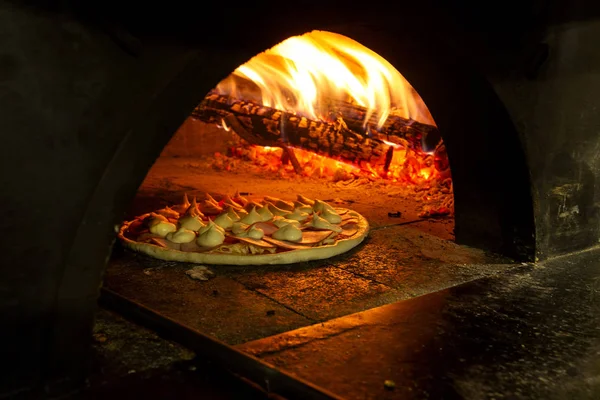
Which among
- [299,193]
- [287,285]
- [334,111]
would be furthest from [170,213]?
[334,111]

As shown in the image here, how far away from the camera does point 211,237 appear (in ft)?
12.8

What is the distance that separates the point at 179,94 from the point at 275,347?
3.82 ft

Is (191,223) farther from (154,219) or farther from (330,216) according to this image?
(330,216)

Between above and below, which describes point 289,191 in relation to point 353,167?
below

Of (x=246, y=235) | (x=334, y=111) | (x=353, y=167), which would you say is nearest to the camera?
(x=246, y=235)

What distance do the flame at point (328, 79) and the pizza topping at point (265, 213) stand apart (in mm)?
1689

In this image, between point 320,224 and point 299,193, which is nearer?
point 320,224

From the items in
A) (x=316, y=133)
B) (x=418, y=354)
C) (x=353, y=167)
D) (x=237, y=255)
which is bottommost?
(x=418, y=354)

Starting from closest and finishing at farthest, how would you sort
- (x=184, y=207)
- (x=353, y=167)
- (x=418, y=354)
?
1. (x=418, y=354)
2. (x=184, y=207)
3. (x=353, y=167)

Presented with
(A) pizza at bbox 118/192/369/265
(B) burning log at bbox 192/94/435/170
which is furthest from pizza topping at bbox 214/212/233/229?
(B) burning log at bbox 192/94/435/170

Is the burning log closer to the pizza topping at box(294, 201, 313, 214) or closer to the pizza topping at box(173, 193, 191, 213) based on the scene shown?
the pizza topping at box(294, 201, 313, 214)

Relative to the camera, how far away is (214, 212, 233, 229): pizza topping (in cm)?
419

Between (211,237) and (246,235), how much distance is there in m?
0.24

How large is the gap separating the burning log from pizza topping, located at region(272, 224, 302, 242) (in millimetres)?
2367
